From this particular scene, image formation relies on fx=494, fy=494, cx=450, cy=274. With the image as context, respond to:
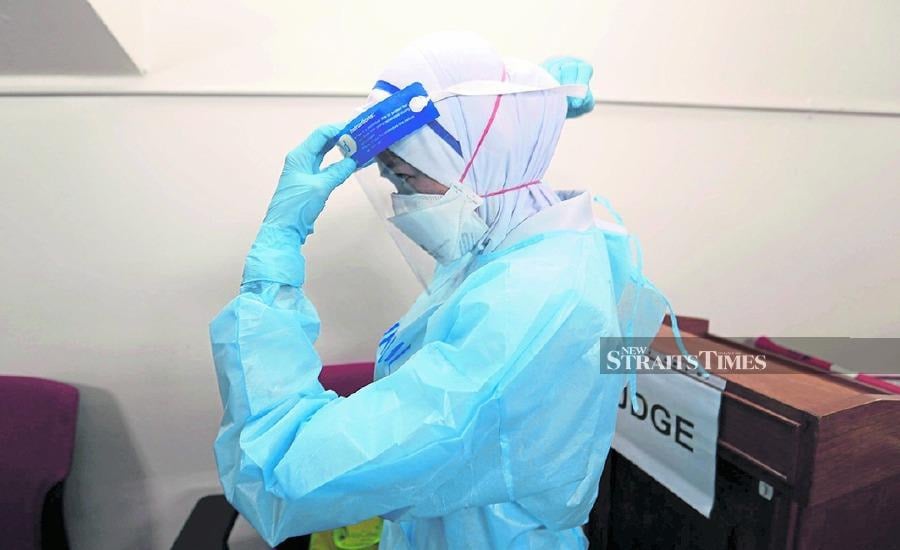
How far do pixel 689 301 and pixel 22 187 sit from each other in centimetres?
183

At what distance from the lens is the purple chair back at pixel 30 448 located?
1.09 meters

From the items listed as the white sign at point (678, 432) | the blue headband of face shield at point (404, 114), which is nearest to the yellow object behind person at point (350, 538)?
the white sign at point (678, 432)

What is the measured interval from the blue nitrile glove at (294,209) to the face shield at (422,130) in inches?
2.0

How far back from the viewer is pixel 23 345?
47.3 inches

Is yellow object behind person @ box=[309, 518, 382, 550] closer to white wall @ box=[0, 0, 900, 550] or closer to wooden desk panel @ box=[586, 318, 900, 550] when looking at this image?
white wall @ box=[0, 0, 900, 550]

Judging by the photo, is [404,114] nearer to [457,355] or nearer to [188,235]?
[457,355]

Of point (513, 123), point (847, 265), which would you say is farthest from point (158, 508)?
point (847, 265)

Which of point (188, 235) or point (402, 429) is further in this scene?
point (188, 235)

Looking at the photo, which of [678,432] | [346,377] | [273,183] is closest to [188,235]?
[273,183]

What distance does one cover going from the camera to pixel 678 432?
977 millimetres

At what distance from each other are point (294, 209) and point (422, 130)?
9.8 inches

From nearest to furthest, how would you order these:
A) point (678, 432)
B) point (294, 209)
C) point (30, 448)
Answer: point (294, 209)
point (678, 432)
point (30, 448)

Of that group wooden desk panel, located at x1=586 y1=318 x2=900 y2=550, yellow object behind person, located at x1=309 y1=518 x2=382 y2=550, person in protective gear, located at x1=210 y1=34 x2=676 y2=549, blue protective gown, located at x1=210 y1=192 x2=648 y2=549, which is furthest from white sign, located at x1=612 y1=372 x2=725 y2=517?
yellow object behind person, located at x1=309 y1=518 x2=382 y2=550

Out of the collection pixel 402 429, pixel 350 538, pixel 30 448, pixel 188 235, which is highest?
pixel 188 235
